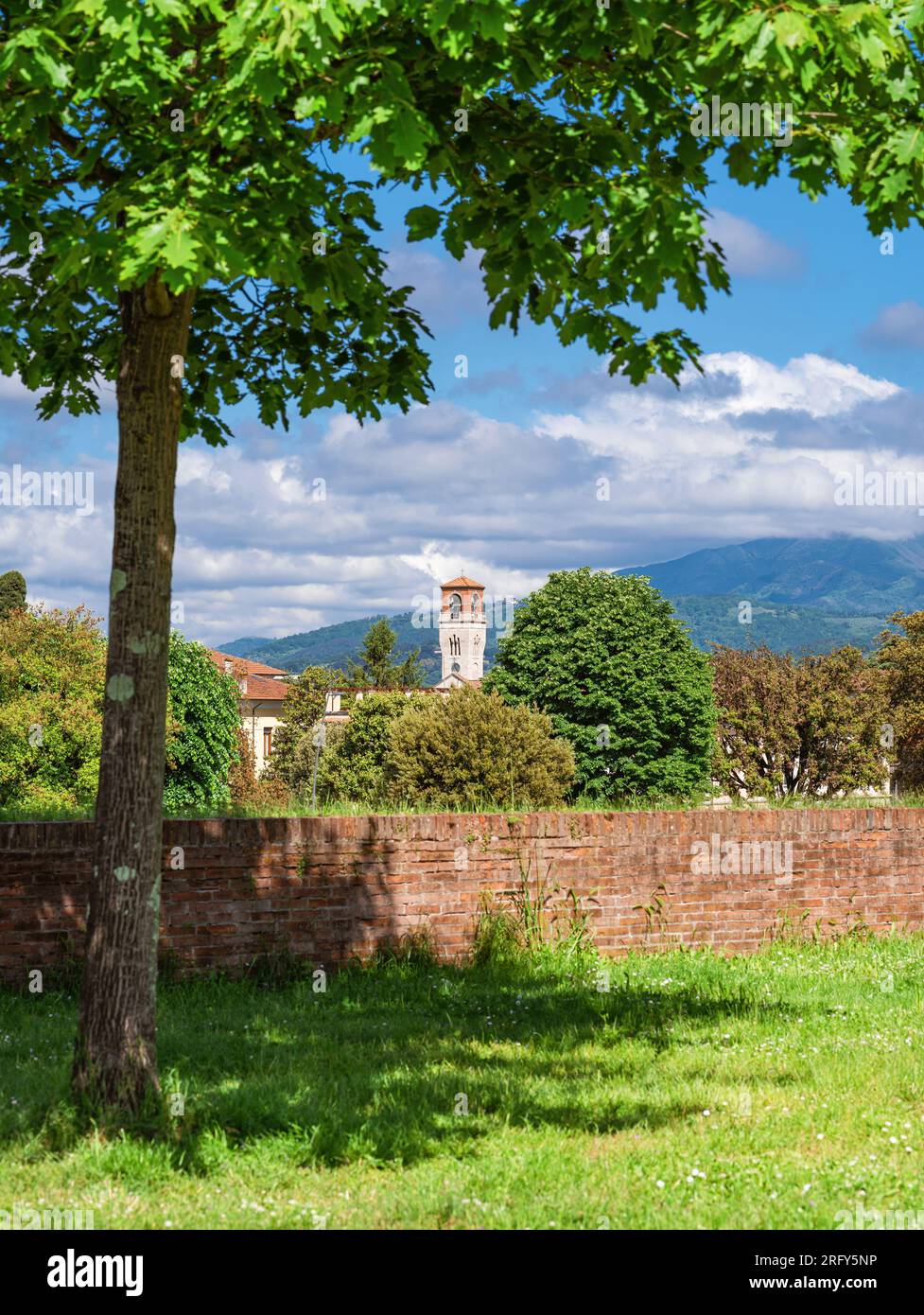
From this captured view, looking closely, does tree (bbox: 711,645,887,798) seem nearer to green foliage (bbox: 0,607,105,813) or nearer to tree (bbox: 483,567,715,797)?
tree (bbox: 483,567,715,797)

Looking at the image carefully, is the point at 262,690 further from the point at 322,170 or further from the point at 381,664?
the point at 322,170

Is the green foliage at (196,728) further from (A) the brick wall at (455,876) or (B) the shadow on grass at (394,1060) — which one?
(B) the shadow on grass at (394,1060)

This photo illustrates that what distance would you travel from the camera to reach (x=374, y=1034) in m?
8.34

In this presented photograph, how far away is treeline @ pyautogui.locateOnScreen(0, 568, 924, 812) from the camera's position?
141ft

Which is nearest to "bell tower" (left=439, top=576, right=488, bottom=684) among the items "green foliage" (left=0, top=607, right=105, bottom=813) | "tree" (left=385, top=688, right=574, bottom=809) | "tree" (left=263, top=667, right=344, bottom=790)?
"tree" (left=263, top=667, right=344, bottom=790)

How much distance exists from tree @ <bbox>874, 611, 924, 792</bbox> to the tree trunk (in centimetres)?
5640

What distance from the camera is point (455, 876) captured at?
1109 cm

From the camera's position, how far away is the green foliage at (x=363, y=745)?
65.7m

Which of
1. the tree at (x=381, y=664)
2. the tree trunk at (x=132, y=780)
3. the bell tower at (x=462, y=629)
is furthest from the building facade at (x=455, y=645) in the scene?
the tree trunk at (x=132, y=780)

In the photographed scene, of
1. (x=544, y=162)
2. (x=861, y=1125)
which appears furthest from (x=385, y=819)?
(x=544, y=162)

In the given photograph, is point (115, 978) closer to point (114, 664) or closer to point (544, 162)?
point (114, 664)

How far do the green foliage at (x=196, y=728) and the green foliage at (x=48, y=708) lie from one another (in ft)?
19.1

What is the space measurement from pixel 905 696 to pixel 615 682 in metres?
17.5

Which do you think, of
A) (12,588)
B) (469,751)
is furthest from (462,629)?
(469,751)
